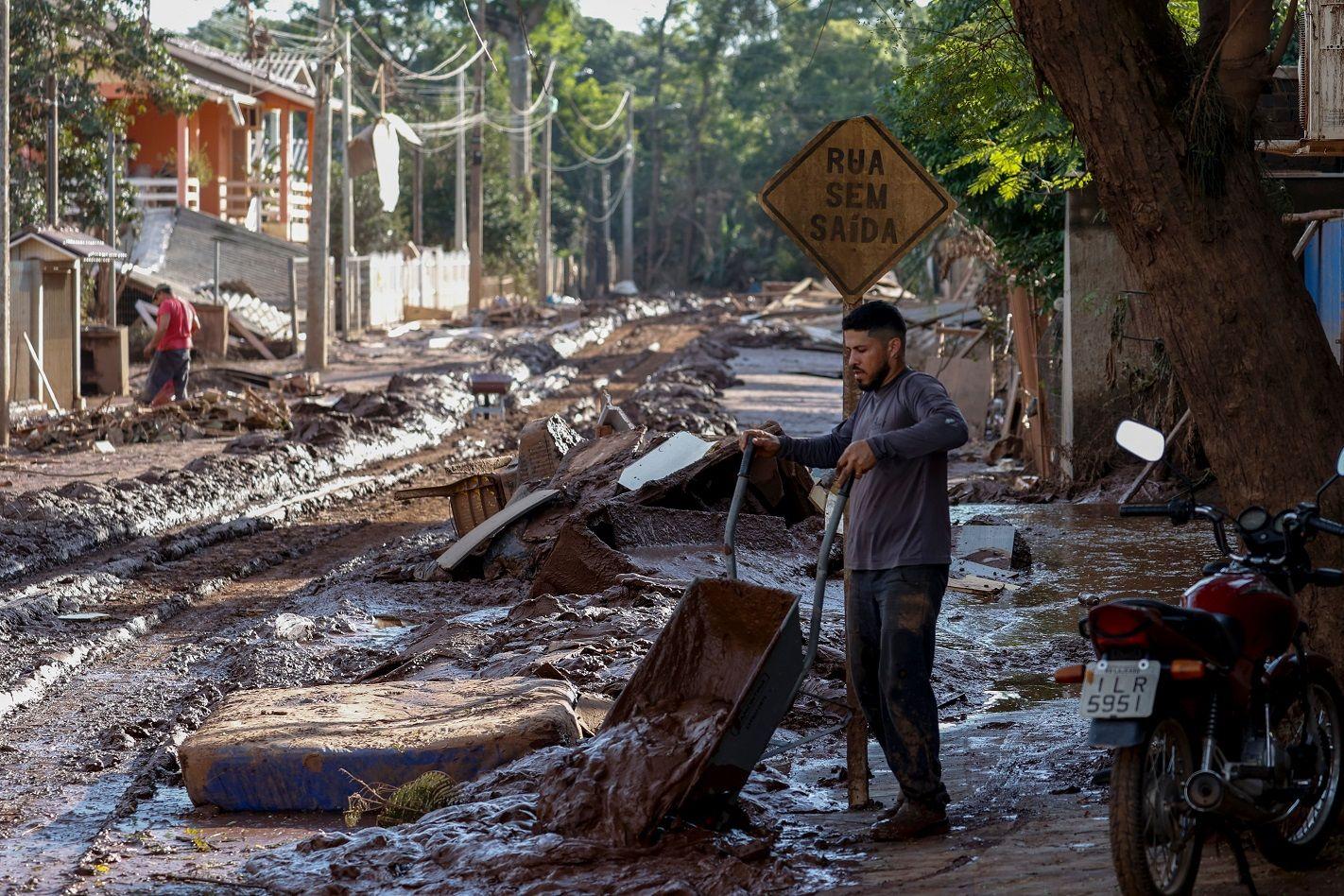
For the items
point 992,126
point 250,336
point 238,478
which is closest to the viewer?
point 992,126

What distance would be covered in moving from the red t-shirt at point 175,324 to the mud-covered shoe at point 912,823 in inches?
698

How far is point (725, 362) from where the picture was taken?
108ft

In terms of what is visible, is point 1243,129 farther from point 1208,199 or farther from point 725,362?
point 725,362

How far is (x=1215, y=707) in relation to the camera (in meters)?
4.73

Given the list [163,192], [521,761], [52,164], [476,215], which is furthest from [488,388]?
[476,215]

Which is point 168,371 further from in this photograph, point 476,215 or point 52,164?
point 476,215

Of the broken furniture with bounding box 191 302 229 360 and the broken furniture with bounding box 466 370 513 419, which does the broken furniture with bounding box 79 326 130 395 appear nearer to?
the broken furniture with bounding box 191 302 229 360

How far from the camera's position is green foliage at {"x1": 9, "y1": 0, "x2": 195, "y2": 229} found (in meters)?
26.5

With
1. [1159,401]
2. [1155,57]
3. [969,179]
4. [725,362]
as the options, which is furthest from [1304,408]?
[725,362]

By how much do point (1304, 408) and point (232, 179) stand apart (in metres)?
42.2

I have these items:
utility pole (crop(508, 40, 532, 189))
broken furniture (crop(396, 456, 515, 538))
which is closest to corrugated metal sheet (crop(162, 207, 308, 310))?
utility pole (crop(508, 40, 532, 189))

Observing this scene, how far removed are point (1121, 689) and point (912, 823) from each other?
1.25 metres

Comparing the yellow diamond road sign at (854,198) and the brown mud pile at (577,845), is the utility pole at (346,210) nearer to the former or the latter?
the yellow diamond road sign at (854,198)

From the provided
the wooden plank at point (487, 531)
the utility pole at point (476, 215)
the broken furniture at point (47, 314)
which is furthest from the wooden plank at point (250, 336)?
the wooden plank at point (487, 531)
